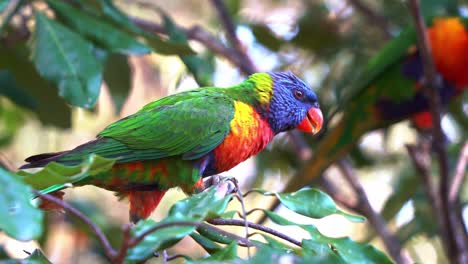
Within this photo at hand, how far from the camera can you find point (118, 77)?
2.73 metres

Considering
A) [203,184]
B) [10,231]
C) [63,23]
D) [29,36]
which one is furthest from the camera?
[29,36]

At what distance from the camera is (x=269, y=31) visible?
10.9 feet

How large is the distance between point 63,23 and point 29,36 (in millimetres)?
408

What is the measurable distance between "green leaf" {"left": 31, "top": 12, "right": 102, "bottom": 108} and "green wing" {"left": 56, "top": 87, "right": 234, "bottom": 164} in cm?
14

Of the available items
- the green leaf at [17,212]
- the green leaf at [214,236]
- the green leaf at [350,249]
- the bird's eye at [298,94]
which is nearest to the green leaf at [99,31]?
the bird's eye at [298,94]

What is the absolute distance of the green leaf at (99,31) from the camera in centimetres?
Result: 219

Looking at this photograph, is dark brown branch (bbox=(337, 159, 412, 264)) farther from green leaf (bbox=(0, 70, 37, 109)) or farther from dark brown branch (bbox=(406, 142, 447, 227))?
green leaf (bbox=(0, 70, 37, 109))

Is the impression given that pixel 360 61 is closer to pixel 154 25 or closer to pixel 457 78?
pixel 457 78

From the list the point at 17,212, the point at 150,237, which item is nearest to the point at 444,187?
the point at 150,237

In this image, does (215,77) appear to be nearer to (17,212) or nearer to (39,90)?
(39,90)

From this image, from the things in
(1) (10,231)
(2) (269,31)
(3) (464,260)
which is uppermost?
(2) (269,31)

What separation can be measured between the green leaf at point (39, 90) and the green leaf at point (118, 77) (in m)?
0.21

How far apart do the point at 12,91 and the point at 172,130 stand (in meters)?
0.86

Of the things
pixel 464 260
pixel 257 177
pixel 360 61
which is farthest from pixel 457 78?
pixel 464 260
